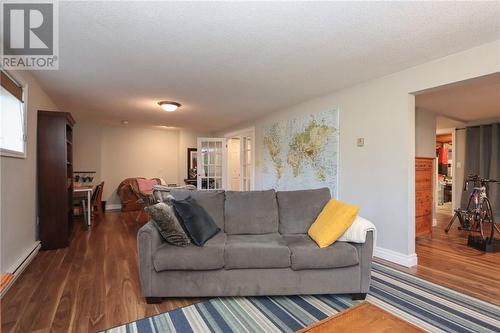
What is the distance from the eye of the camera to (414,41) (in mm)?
2355

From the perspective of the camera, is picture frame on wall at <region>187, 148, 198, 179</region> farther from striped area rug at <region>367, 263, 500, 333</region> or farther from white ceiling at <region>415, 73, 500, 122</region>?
striped area rug at <region>367, 263, 500, 333</region>

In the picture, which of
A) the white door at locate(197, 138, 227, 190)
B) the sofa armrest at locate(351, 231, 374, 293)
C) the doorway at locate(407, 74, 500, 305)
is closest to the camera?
the sofa armrest at locate(351, 231, 374, 293)

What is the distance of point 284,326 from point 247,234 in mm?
1004

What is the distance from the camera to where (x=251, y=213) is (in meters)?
2.81

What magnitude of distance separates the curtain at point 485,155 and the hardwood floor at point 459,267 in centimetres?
225

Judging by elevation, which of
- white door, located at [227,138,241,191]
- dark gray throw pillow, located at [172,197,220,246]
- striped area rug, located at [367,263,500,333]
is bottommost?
striped area rug, located at [367,263,500,333]

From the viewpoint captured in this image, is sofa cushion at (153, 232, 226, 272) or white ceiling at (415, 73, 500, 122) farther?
white ceiling at (415, 73, 500, 122)

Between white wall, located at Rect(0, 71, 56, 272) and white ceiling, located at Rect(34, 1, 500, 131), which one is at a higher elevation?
white ceiling, located at Rect(34, 1, 500, 131)

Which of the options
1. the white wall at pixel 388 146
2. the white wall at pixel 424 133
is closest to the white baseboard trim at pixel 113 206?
the white wall at pixel 388 146

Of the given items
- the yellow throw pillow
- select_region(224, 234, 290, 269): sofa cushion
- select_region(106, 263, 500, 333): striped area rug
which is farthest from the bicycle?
select_region(224, 234, 290, 269): sofa cushion

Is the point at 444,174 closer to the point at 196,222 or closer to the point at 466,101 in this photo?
the point at 466,101

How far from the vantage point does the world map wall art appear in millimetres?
3967

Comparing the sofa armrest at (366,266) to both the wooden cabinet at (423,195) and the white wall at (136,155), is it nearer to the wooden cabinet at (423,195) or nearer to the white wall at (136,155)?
the wooden cabinet at (423,195)

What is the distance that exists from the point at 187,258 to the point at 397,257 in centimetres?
252
